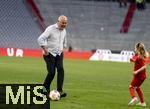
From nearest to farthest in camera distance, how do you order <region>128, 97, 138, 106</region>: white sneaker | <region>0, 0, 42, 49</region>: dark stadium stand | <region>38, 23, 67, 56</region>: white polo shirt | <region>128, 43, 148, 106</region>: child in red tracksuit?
<region>128, 43, 148, 106</region>: child in red tracksuit, <region>128, 97, 138, 106</region>: white sneaker, <region>38, 23, 67, 56</region>: white polo shirt, <region>0, 0, 42, 49</region>: dark stadium stand

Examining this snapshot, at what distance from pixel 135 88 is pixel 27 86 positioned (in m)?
4.03

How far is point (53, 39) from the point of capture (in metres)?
15.2

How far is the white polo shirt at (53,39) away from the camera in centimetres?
1512

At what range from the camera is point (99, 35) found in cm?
5369

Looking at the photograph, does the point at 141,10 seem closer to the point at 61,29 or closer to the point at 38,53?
the point at 38,53

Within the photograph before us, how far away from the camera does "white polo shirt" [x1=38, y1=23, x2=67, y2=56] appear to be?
15.1m

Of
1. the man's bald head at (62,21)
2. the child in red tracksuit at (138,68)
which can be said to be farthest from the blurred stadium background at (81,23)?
the child in red tracksuit at (138,68)

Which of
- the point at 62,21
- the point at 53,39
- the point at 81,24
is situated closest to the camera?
the point at 62,21

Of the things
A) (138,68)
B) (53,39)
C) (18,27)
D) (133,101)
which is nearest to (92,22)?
(18,27)

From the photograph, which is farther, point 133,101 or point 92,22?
point 92,22

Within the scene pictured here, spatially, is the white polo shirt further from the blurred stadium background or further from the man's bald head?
the blurred stadium background

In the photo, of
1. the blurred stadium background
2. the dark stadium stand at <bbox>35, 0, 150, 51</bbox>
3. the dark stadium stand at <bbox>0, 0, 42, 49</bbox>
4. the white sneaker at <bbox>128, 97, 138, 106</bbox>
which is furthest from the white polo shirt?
the dark stadium stand at <bbox>35, 0, 150, 51</bbox>

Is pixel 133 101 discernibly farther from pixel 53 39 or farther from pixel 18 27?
pixel 18 27

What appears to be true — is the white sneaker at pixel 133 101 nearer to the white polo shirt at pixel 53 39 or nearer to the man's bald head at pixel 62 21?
the white polo shirt at pixel 53 39
